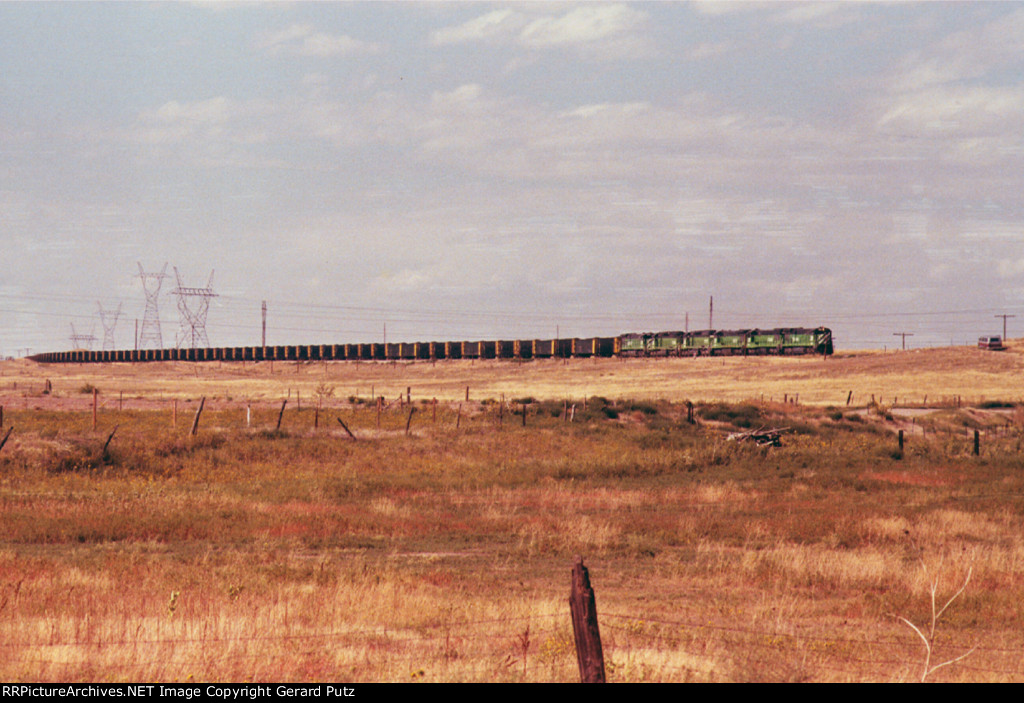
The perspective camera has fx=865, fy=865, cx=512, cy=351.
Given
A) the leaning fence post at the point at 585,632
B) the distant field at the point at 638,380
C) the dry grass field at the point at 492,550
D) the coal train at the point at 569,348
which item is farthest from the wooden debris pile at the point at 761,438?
the coal train at the point at 569,348

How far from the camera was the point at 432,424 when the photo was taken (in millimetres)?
41438

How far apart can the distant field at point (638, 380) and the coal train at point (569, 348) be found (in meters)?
2.61

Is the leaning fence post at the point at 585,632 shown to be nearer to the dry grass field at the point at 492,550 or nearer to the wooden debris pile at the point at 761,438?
the dry grass field at the point at 492,550

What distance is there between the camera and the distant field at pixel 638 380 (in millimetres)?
70062

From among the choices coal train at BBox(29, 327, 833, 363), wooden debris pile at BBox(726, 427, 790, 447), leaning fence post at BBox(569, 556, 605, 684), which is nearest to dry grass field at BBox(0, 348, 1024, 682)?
wooden debris pile at BBox(726, 427, 790, 447)

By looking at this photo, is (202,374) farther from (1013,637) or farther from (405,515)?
(1013,637)

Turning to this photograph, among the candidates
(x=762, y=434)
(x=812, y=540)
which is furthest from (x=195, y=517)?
(x=762, y=434)

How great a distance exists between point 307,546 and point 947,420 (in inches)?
1763

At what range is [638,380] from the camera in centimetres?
8581

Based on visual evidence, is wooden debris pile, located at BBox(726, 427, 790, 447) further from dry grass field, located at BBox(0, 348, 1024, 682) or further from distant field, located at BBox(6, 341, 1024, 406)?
distant field, located at BBox(6, 341, 1024, 406)

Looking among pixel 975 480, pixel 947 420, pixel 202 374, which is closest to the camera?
pixel 975 480

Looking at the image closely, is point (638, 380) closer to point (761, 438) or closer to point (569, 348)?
point (569, 348)

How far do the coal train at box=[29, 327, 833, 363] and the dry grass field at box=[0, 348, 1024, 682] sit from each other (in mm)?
56925

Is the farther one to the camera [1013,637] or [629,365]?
[629,365]
